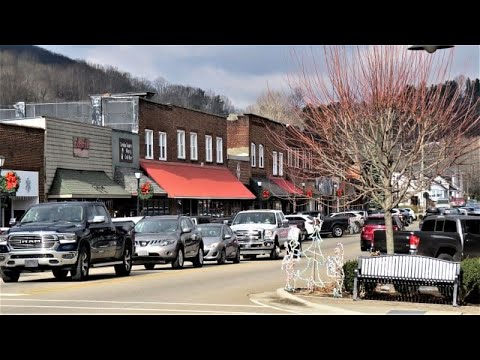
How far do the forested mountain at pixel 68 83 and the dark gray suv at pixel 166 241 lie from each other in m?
36.7

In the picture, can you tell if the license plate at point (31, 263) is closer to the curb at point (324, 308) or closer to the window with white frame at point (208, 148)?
the curb at point (324, 308)

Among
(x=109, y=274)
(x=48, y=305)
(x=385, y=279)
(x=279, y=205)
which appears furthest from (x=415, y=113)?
(x=279, y=205)

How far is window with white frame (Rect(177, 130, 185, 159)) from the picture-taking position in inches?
1918

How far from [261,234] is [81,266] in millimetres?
10833

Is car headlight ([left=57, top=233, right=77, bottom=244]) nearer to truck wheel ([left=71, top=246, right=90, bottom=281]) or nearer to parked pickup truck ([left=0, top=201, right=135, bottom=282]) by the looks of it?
parked pickup truck ([left=0, top=201, right=135, bottom=282])

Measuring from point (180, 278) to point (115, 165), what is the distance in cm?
2160

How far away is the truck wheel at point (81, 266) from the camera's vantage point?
19.4m

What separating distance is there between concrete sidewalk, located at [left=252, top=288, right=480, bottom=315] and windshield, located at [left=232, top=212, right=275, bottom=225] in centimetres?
1432

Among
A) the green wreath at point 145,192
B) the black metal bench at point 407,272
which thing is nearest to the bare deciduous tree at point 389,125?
the black metal bench at point 407,272

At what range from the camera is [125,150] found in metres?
42.5

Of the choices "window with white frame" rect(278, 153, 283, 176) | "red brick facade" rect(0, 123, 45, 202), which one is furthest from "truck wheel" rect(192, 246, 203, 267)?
"window with white frame" rect(278, 153, 283, 176)

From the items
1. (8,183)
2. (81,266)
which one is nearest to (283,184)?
(8,183)

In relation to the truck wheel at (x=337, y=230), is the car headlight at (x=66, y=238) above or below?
above

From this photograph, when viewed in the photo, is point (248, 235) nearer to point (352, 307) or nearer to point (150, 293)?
point (150, 293)
